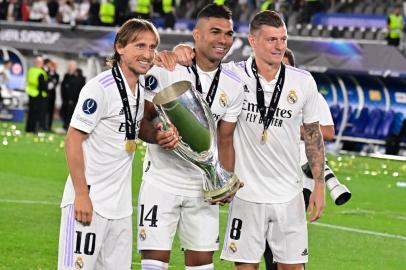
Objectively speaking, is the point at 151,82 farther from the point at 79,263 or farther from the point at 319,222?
the point at 319,222

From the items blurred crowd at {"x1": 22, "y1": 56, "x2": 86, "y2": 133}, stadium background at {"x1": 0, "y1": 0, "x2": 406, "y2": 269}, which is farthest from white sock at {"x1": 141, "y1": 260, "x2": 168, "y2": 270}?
blurred crowd at {"x1": 22, "y1": 56, "x2": 86, "y2": 133}

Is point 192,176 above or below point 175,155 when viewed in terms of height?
below

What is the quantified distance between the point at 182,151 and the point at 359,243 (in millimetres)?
6286

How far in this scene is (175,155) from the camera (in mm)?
8656

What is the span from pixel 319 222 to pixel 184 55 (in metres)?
7.31

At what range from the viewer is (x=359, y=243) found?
46.0 ft

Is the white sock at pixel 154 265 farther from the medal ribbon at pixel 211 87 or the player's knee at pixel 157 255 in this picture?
the medal ribbon at pixel 211 87

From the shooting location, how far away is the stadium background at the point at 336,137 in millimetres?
13500

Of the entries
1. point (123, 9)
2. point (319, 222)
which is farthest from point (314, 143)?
point (123, 9)

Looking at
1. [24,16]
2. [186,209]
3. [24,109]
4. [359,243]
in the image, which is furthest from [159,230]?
[24,16]

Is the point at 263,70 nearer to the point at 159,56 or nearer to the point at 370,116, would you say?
the point at 159,56

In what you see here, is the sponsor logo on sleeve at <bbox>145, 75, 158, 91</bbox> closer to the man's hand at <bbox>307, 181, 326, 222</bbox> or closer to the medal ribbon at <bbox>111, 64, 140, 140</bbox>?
the medal ribbon at <bbox>111, 64, 140, 140</bbox>

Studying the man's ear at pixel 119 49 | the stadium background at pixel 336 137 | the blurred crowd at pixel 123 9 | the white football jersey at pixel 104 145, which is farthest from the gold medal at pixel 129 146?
the blurred crowd at pixel 123 9

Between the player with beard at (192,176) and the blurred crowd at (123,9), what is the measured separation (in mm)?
24515
